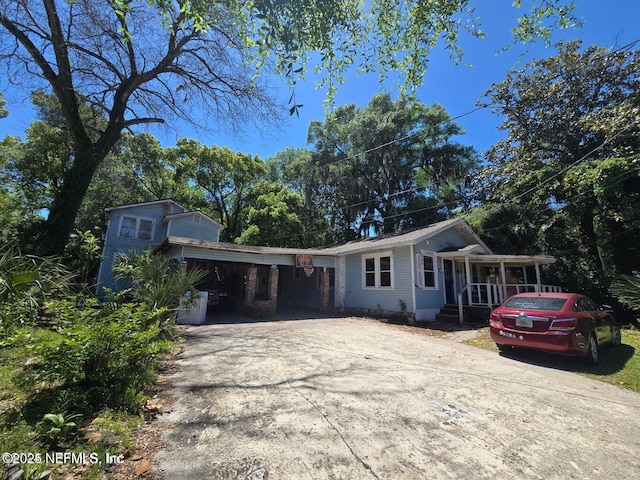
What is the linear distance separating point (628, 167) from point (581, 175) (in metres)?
1.74

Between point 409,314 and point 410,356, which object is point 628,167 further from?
point 410,356

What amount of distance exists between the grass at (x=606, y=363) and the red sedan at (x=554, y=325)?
1.06ft

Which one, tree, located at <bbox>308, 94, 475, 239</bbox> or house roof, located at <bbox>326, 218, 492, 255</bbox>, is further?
tree, located at <bbox>308, 94, 475, 239</bbox>

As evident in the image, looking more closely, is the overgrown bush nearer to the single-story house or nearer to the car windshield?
the single-story house

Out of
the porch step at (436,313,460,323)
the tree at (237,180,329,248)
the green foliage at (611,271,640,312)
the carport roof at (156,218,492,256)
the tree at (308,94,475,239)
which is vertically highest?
the tree at (308,94,475,239)

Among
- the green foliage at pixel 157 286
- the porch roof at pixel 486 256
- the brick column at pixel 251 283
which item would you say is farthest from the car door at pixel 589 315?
the brick column at pixel 251 283

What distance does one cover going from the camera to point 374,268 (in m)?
14.4

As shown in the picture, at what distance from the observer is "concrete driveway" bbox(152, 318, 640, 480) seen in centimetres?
260

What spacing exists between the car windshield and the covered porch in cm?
468

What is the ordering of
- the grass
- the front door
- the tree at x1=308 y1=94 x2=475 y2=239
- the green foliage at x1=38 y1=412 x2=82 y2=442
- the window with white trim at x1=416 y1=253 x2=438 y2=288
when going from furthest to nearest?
the tree at x1=308 y1=94 x2=475 y2=239
the front door
the window with white trim at x1=416 y1=253 x2=438 y2=288
the grass
the green foliage at x1=38 y1=412 x2=82 y2=442

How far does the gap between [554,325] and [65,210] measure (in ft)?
46.2

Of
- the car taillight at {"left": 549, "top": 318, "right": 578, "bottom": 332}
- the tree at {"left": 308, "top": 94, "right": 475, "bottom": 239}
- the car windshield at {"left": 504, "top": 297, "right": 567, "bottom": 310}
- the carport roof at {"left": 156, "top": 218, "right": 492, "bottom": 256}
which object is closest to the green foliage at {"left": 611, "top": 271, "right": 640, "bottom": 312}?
the car windshield at {"left": 504, "top": 297, "right": 567, "bottom": 310}

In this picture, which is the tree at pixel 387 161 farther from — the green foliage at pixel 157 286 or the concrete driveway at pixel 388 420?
the concrete driveway at pixel 388 420

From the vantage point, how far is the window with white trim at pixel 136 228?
19344 millimetres
